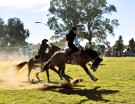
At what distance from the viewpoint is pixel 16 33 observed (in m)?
124

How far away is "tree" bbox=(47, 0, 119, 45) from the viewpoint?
88.5 metres

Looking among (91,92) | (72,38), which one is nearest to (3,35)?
(72,38)

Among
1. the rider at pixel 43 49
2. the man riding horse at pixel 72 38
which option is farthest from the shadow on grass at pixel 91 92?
the rider at pixel 43 49

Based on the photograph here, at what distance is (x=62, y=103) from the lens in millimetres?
12531

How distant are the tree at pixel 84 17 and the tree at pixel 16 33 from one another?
32.4m

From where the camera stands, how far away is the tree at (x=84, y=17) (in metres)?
88.5

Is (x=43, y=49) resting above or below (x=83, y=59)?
above

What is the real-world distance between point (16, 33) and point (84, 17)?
4083 centimetres

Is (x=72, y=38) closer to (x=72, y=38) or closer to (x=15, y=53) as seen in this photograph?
(x=72, y=38)

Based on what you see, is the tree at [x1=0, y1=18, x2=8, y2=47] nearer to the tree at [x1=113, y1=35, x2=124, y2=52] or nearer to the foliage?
the foliage

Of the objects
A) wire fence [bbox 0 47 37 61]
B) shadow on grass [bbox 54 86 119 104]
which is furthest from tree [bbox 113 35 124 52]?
shadow on grass [bbox 54 86 119 104]

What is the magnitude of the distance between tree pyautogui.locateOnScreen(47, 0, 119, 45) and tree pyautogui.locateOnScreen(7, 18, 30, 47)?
106ft

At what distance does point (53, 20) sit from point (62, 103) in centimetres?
8028

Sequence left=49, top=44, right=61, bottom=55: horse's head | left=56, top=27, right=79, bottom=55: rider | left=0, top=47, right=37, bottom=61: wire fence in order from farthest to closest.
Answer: left=0, top=47, right=37, bottom=61: wire fence → left=49, top=44, right=61, bottom=55: horse's head → left=56, top=27, right=79, bottom=55: rider
